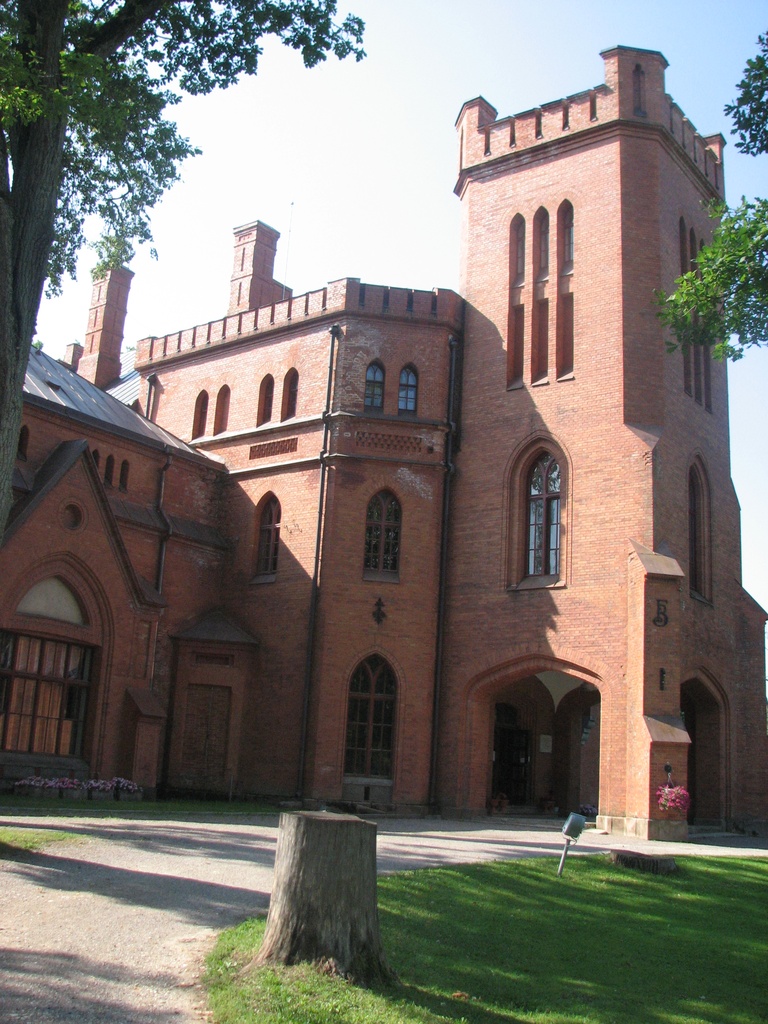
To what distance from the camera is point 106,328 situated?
33750 mm

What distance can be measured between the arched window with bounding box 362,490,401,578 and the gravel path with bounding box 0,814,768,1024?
24.3 ft

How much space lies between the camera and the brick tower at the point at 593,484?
1936 cm

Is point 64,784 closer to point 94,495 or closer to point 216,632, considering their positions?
point 216,632

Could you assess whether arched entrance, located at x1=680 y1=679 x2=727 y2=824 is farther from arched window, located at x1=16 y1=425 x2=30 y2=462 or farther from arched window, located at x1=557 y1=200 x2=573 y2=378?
arched window, located at x1=16 y1=425 x2=30 y2=462

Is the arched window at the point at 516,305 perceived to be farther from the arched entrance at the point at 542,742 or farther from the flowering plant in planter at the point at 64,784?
the flowering plant in planter at the point at 64,784

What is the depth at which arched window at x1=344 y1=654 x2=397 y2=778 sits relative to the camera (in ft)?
67.8

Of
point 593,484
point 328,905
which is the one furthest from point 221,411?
→ point 328,905

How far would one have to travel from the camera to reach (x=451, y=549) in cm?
2197

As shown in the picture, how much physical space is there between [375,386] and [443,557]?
13.5 ft

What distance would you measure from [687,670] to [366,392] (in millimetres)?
8971

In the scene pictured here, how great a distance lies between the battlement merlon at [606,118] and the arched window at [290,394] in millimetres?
6265

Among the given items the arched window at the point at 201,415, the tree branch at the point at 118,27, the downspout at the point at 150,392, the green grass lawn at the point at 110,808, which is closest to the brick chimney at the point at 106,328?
the downspout at the point at 150,392

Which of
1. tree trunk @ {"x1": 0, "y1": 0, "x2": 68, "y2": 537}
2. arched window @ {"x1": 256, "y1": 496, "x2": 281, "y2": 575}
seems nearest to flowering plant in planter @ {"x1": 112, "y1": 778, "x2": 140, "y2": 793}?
arched window @ {"x1": 256, "y1": 496, "x2": 281, "y2": 575}

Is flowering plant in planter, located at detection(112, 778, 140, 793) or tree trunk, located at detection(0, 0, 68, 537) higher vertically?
tree trunk, located at detection(0, 0, 68, 537)
